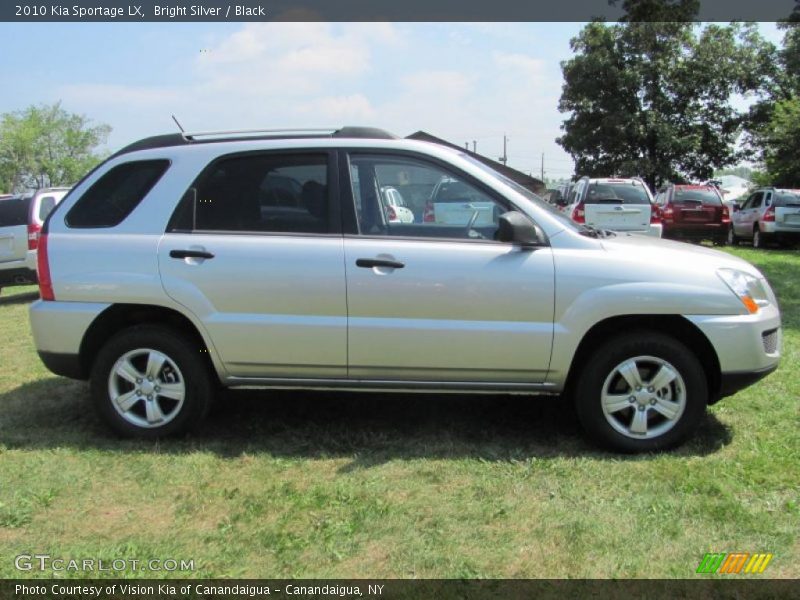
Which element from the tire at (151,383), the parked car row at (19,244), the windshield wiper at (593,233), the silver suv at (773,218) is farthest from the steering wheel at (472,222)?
the silver suv at (773,218)

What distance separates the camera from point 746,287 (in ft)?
12.8

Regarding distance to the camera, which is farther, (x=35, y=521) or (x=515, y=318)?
(x=515, y=318)

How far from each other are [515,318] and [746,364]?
4.37 feet

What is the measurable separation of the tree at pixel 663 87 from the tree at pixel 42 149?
56127mm

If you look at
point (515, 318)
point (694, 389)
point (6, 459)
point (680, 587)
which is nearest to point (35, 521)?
point (6, 459)

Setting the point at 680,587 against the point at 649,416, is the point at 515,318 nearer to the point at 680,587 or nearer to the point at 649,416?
the point at 649,416

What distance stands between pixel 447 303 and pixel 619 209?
386 inches

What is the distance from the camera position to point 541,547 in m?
2.98

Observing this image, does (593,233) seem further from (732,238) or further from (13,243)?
(732,238)

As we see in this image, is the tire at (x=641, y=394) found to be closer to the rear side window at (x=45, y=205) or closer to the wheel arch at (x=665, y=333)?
the wheel arch at (x=665, y=333)

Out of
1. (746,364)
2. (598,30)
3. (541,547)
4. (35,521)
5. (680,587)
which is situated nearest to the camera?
(680,587)

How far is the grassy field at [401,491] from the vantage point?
9.66 ft

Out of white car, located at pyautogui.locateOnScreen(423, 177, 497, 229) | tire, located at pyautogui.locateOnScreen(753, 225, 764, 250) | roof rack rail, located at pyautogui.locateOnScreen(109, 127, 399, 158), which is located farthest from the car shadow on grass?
tire, located at pyautogui.locateOnScreen(753, 225, 764, 250)

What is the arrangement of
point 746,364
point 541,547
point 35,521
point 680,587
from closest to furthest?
point 680,587
point 541,547
point 35,521
point 746,364
